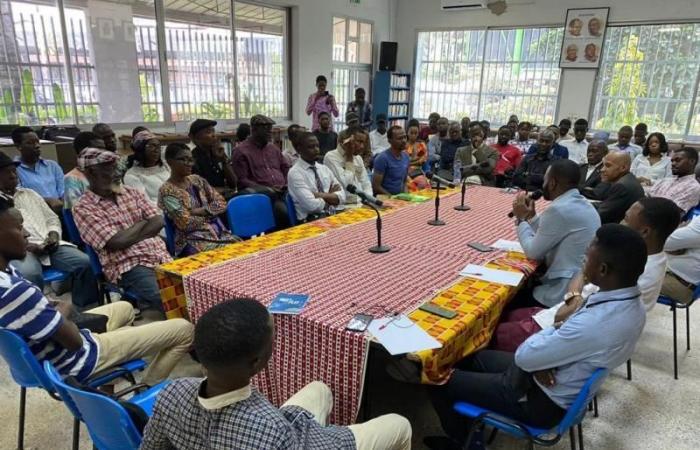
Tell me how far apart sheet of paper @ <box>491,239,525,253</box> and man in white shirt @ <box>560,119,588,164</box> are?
14.1 feet

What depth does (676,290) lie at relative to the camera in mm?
2604

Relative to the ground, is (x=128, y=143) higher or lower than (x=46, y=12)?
lower

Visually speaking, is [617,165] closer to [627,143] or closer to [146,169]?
[627,143]

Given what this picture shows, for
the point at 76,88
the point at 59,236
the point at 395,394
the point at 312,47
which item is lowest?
the point at 395,394

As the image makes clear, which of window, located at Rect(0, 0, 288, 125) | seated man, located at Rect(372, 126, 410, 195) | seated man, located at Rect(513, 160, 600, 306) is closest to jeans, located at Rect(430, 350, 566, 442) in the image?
seated man, located at Rect(513, 160, 600, 306)

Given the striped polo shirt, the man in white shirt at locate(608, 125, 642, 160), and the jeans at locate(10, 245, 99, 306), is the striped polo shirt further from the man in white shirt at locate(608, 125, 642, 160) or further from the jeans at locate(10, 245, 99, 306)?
the man in white shirt at locate(608, 125, 642, 160)

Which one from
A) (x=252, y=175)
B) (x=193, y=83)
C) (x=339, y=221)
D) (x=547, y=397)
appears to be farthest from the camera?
(x=193, y=83)

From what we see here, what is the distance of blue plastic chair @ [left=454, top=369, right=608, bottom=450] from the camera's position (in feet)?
4.65

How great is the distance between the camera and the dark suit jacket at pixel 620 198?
3.37 metres

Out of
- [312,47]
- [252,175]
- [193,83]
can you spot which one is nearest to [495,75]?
[312,47]

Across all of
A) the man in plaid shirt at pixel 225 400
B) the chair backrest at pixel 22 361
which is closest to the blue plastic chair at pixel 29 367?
the chair backrest at pixel 22 361

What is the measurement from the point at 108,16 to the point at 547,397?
6.45 m

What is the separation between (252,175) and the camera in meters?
4.51

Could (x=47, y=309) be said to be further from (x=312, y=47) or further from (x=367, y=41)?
(x=367, y=41)
